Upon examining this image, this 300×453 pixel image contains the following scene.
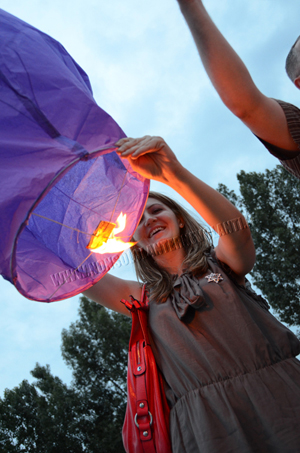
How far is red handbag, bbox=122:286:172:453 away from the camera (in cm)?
162

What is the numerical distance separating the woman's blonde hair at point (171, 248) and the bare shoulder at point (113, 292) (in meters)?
0.09

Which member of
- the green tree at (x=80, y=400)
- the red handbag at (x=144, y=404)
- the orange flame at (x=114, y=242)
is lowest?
the red handbag at (x=144, y=404)

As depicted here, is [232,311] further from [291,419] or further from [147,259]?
[147,259]

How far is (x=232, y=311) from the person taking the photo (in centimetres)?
173

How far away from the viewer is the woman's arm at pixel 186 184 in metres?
1.52

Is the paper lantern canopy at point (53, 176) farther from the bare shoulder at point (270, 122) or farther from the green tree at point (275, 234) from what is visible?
the green tree at point (275, 234)

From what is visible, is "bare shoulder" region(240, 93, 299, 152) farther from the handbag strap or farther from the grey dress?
the handbag strap

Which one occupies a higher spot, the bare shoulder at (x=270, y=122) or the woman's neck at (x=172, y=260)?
the woman's neck at (x=172, y=260)

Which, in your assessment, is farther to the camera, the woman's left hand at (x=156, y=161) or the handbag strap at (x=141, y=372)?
the handbag strap at (x=141, y=372)

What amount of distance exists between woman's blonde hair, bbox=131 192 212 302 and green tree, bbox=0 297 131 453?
11739 mm

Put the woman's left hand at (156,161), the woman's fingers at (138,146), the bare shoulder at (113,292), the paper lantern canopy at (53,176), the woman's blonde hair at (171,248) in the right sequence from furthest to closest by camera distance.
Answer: the bare shoulder at (113,292) < the woman's blonde hair at (171,248) < the woman's left hand at (156,161) < the woman's fingers at (138,146) < the paper lantern canopy at (53,176)

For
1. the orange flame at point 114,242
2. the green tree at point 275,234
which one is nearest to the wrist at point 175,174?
the orange flame at point 114,242

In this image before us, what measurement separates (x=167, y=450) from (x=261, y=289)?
11.8 m

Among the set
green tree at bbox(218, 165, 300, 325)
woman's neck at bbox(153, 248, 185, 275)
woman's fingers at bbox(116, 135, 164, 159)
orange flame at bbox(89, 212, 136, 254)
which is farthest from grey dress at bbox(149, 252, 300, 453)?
green tree at bbox(218, 165, 300, 325)
